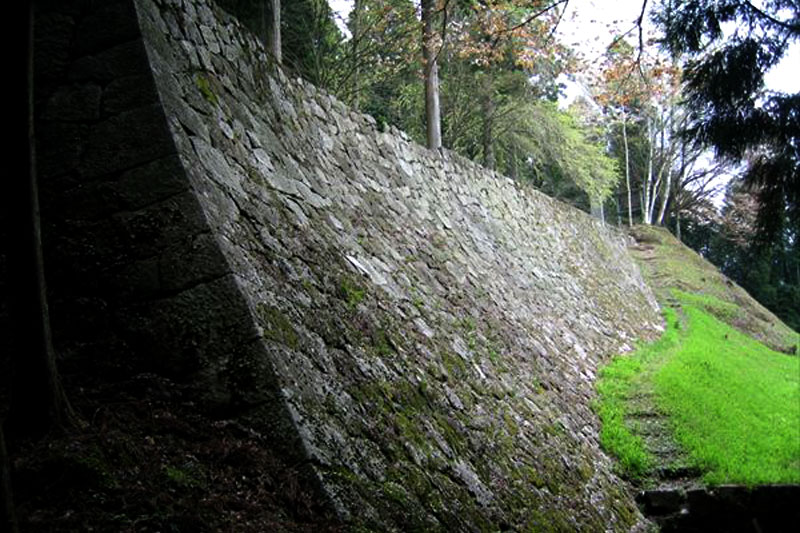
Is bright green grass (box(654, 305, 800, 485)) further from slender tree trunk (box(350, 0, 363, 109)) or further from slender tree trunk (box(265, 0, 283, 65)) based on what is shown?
slender tree trunk (box(350, 0, 363, 109))

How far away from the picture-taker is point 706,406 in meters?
8.24

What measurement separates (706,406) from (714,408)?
0.10 m

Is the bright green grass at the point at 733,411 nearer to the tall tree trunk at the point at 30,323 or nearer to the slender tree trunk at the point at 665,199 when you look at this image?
the tall tree trunk at the point at 30,323

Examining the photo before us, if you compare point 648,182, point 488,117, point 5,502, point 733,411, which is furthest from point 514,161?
point 5,502

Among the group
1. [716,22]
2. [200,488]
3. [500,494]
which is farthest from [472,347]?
[200,488]

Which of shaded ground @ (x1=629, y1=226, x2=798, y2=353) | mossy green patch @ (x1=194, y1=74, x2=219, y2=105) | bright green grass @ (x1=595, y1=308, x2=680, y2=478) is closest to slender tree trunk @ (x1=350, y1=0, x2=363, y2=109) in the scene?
bright green grass @ (x1=595, y1=308, x2=680, y2=478)

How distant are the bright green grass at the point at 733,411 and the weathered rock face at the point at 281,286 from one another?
1.29 meters

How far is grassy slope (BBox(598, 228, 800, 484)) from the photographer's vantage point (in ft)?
21.7

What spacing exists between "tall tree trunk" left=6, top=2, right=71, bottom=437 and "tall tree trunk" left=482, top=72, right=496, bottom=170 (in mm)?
13823

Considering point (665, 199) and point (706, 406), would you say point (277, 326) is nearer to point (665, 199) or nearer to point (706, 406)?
point (706, 406)

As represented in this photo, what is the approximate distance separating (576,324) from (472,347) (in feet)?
16.2

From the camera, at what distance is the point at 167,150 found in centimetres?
346

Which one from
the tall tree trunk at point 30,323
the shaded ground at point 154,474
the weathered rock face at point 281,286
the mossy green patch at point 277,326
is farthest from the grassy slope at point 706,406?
the tall tree trunk at point 30,323

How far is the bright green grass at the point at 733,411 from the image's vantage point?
651cm
